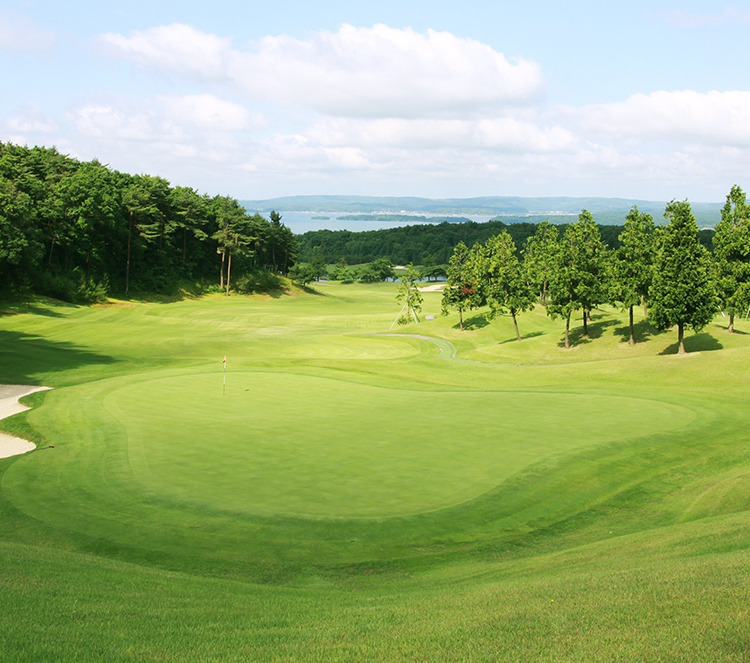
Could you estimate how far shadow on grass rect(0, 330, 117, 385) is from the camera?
1331 inches

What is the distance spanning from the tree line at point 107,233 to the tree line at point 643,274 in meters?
46.1

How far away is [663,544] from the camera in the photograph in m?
12.1

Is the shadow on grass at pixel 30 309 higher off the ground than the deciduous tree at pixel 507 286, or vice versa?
the deciduous tree at pixel 507 286

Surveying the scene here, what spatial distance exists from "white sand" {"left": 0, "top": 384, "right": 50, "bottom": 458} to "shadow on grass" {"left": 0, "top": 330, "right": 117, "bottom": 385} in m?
1.59

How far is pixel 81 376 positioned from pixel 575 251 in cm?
3980

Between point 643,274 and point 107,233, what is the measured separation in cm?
6968

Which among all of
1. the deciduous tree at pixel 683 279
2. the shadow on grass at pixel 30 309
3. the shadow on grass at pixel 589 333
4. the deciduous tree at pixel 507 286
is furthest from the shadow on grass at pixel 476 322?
the shadow on grass at pixel 30 309

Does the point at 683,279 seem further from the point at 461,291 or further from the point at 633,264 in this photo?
the point at 461,291

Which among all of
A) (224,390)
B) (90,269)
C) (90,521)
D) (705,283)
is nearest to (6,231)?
(90,269)

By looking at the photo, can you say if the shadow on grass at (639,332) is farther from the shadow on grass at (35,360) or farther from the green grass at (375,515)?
the shadow on grass at (35,360)

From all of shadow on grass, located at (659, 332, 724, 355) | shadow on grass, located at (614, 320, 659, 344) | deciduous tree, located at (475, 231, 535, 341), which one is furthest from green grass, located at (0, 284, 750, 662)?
deciduous tree, located at (475, 231, 535, 341)

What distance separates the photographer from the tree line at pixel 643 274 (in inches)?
1625

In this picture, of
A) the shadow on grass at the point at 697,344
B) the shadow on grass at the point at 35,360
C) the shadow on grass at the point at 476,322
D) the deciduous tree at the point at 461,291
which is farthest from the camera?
the shadow on grass at the point at 476,322

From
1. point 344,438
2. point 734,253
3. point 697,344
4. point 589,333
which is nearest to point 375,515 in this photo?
point 344,438
